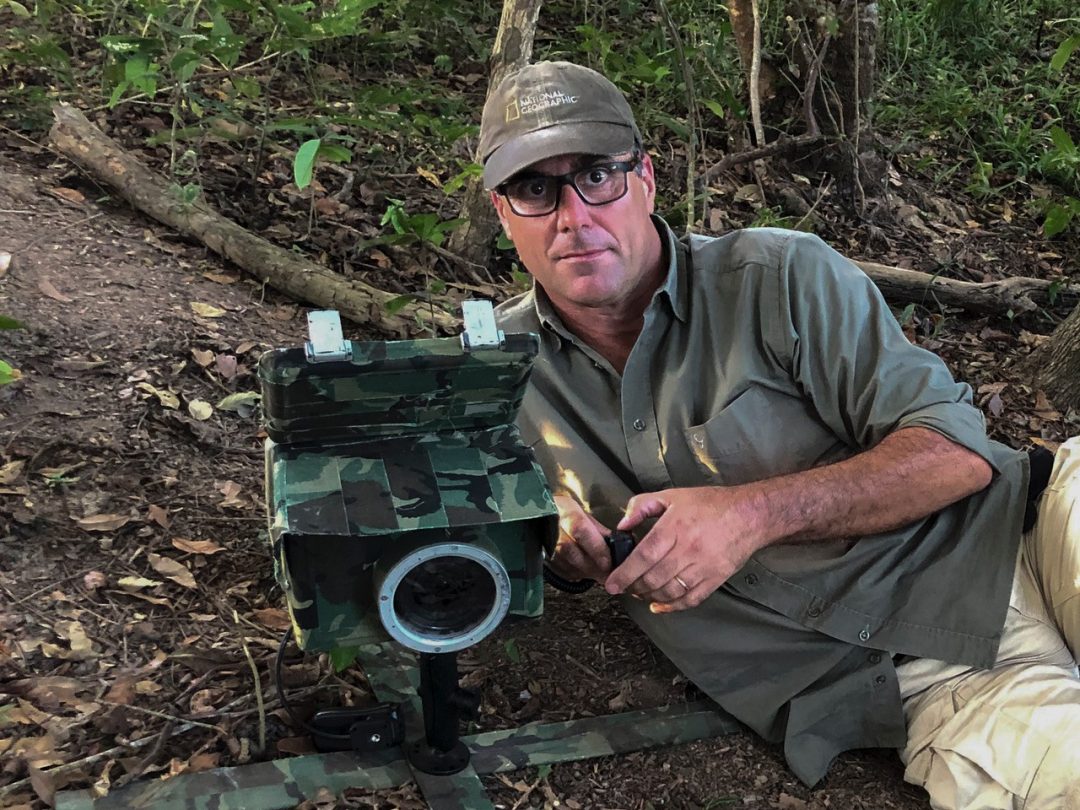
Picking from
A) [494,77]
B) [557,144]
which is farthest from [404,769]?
[494,77]

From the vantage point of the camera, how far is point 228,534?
276 centimetres

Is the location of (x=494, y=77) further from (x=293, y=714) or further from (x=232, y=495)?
(x=293, y=714)

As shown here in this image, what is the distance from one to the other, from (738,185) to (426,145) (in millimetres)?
1560

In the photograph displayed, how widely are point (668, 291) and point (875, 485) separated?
62 centimetres

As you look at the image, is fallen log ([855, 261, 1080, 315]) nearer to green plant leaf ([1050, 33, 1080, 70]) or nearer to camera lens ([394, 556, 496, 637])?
green plant leaf ([1050, 33, 1080, 70])

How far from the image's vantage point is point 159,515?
8.96 feet

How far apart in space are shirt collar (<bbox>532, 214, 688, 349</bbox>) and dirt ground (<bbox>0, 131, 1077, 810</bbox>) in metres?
0.78

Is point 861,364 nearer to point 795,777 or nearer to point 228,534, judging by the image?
point 795,777

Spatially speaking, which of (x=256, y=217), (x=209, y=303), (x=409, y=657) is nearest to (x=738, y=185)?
(x=256, y=217)

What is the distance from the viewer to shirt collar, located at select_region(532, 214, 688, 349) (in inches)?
96.0

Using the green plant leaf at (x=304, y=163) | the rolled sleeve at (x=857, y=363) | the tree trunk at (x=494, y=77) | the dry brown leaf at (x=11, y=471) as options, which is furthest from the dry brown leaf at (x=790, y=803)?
the tree trunk at (x=494, y=77)

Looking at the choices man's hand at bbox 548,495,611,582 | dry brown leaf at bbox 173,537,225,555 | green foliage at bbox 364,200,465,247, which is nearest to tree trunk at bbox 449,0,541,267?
green foliage at bbox 364,200,465,247

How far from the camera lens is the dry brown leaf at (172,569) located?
2.58 m

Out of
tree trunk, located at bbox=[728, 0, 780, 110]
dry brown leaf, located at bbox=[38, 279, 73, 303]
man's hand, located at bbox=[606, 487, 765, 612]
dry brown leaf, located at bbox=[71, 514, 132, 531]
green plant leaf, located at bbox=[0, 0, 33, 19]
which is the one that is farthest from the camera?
tree trunk, located at bbox=[728, 0, 780, 110]
